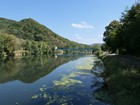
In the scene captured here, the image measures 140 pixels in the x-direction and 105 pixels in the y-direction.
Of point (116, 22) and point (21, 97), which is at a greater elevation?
point (116, 22)

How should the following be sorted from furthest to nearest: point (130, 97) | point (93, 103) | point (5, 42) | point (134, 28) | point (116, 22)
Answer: point (5, 42), point (116, 22), point (134, 28), point (93, 103), point (130, 97)

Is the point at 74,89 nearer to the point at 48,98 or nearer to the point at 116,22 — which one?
the point at 48,98

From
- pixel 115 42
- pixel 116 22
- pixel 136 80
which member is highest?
pixel 116 22

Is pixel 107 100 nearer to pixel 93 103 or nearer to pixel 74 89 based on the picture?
pixel 93 103

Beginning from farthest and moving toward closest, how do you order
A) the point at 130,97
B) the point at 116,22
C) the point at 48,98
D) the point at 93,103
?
the point at 116,22, the point at 48,98, the point at 93,103, the point at 130,97

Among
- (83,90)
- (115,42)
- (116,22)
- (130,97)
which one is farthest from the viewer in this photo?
(116,22)

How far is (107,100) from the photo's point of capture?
19625 mm

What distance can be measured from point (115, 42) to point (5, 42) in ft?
205

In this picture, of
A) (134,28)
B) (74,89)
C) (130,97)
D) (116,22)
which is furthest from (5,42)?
(130,97)

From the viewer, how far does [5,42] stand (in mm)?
116062

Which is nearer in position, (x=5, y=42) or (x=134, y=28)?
(x=134, y=28)

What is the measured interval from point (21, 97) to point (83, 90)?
650 cm

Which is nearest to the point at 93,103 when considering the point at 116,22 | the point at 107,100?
the point at 107,100

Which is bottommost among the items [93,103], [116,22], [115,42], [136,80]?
[93,103]
